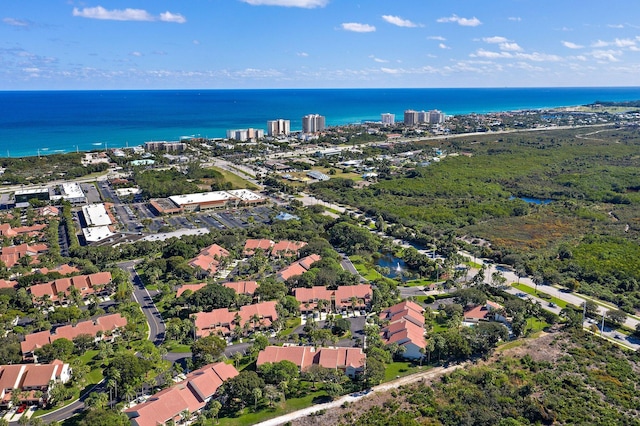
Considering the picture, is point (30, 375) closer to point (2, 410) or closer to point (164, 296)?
point (2, 410)

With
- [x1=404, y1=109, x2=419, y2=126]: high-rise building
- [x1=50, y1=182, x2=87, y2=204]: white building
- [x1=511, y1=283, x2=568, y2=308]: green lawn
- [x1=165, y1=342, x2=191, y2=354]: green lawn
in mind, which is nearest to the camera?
[x1=165, y1=342, x2=191, y2=354]: green lawn

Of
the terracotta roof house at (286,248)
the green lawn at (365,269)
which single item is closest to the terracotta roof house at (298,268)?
the terracotta roof house at (286,248)

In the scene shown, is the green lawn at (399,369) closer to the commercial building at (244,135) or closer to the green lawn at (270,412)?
the green lawn at (270,412)

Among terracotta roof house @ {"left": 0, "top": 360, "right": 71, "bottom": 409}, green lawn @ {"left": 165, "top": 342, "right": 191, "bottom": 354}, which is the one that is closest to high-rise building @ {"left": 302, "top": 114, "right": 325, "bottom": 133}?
green lawn @ {"left": 165, "top": 342, "right": 191, "bottom": 354}

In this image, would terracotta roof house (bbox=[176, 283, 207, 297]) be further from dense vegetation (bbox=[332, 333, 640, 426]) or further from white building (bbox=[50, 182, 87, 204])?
white building (bbox=[50, 182, 87, 204])

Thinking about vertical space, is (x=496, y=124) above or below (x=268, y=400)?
above

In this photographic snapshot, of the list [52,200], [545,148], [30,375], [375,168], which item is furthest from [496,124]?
[30,375]
